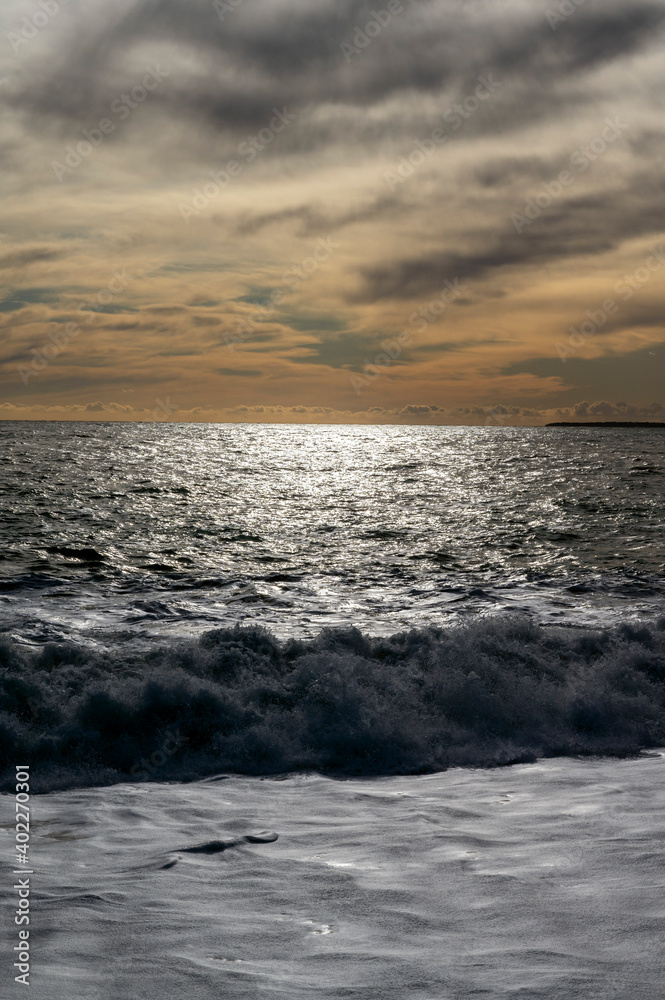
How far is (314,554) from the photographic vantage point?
22.4 metres

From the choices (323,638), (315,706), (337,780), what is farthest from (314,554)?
(337,780)

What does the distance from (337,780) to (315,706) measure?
5.22 ft

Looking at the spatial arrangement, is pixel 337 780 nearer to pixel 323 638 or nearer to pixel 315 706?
pixel 315 706

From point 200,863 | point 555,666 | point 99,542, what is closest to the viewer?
point 200,863

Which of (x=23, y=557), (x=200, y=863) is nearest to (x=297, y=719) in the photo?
(x=200, y=863)

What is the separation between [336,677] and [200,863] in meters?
4.20

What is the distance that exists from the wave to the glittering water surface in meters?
2.74

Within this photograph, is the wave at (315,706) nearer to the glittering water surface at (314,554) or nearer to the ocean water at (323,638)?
the ocean water at (323,638)

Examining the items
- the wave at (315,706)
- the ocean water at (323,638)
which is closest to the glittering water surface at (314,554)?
the ocean water at (323,638)

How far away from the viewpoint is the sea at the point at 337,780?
12.7ft

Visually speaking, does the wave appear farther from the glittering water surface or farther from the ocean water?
the glittering water surface

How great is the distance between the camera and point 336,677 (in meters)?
9.19

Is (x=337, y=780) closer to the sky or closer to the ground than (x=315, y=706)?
closer to the ground

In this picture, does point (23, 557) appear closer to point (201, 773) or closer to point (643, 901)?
point (201, 773)
